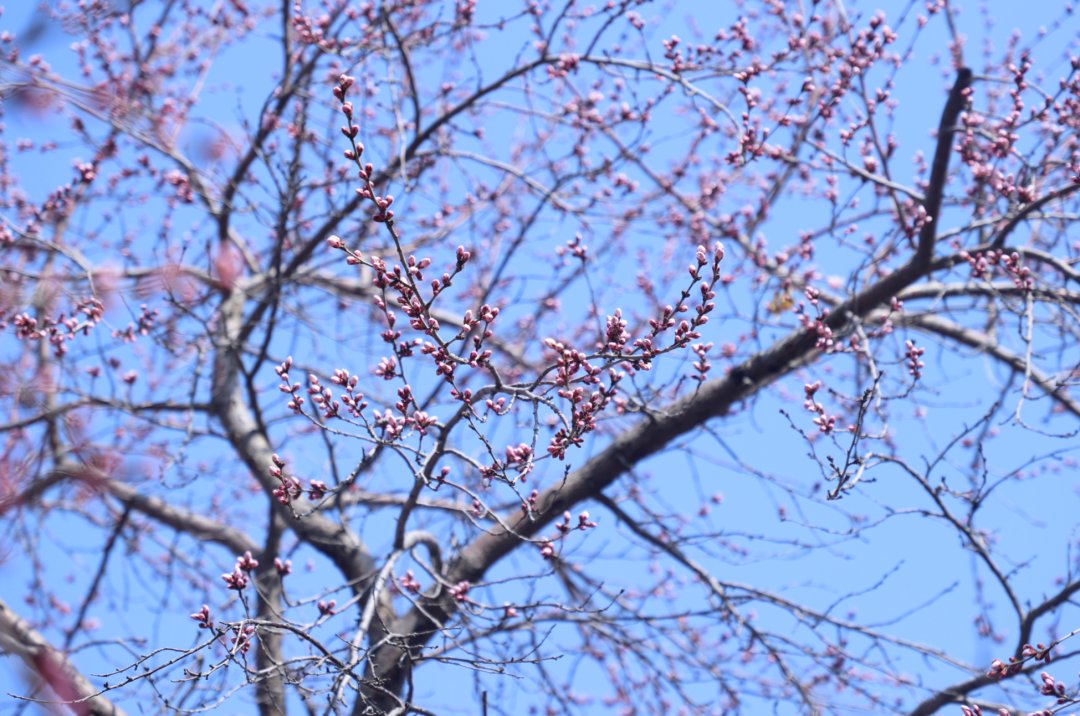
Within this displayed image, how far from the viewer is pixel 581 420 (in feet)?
10.0

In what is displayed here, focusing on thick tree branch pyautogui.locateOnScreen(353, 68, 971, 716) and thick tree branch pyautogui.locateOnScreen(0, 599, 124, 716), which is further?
thick tree branch pyautogui.locateOnScreen(353, 68, 971, 716)

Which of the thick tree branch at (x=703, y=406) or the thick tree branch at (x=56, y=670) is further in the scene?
the thick tree branch at (x=703, y=406)

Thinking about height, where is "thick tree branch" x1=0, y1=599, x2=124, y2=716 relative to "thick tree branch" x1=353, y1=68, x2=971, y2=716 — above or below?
below

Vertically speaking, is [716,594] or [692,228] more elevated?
[692,228]

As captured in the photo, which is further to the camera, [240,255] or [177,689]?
[240,255]

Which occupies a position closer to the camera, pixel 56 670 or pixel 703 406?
pixel 56 670

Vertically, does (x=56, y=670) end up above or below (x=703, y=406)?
below

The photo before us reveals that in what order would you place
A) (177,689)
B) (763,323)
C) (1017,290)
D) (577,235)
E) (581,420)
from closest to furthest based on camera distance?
(581,420), (177,689), (577,235), (1017,290), (763,323)

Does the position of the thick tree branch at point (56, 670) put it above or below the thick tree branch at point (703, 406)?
below

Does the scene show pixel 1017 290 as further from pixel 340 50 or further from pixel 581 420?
pixel 340 50

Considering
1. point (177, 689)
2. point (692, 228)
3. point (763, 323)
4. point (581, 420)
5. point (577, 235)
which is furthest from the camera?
point (692, 228)

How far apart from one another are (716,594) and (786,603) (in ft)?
1.22

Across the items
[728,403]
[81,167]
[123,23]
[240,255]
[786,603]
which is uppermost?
[123,23]

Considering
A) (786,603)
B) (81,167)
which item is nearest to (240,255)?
(81,167)
